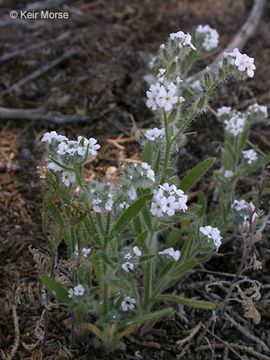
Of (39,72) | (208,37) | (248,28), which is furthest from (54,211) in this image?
(248,28)

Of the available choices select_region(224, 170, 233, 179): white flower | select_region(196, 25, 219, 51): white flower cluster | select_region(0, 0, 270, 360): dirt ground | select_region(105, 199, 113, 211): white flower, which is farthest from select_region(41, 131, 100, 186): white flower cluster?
select_region(196, 25, 219, 51): white flower cluster

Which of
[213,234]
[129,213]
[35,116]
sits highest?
[35,116]

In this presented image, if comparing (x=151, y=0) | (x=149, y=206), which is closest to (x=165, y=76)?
(x=149, y=206)

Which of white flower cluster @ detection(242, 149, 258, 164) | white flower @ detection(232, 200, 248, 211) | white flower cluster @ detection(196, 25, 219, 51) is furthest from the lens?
white flower cluster @ detection(196, 25, 219, 51)

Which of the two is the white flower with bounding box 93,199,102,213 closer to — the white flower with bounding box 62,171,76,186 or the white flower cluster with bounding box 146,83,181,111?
the white flower with bounding box 62,171,76,186

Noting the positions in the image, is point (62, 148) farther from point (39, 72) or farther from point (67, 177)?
point (39, 72)

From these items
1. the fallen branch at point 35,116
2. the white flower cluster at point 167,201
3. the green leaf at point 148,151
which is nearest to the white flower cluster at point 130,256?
the white flower cluster at point 167,201

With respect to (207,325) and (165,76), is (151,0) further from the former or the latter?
(207,325)
